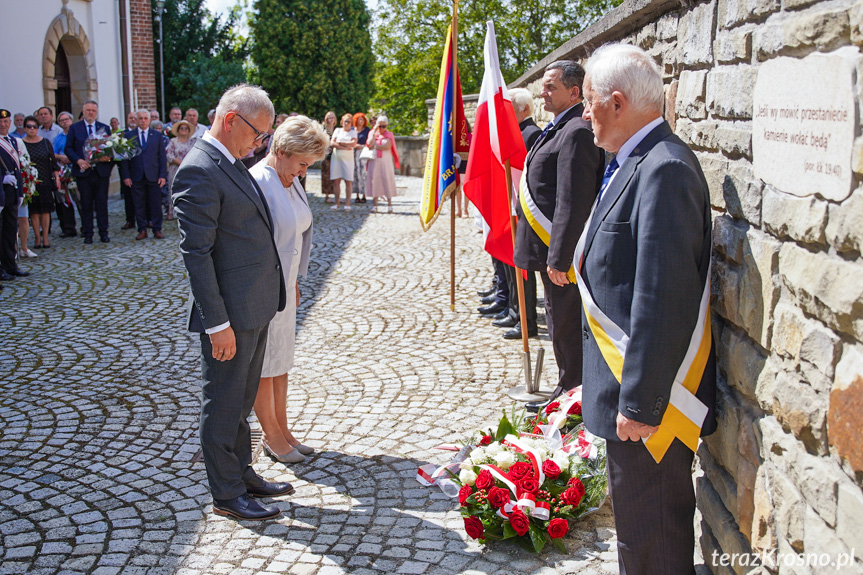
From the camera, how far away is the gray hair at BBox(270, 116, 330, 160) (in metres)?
4.16

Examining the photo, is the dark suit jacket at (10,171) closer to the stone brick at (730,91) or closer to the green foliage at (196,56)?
the stone brick at (730,91)

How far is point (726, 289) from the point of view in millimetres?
2711

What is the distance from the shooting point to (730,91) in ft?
9.17

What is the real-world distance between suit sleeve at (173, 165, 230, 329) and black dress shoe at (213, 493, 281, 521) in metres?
0.89

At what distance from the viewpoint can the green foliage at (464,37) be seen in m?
29.5

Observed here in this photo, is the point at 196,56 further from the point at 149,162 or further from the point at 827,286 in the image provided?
the point at 827,286

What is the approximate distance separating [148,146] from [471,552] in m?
10.4

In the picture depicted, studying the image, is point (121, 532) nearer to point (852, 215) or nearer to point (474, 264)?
point (852, 215)

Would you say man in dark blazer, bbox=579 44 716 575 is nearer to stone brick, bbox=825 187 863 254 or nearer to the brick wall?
stone brick, bbox=825 187 863 254

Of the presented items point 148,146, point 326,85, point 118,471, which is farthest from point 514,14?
A: point 118,471

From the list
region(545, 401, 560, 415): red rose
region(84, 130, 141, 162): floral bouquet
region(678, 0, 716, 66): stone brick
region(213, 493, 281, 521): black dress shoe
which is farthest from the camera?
region(84, 130, 141, 162): floral bouquet

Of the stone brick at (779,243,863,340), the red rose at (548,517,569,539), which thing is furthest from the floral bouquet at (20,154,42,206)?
the stone brick at (779,243,863,340)

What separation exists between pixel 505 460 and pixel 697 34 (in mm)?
2053

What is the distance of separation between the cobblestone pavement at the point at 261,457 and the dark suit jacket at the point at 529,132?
1656mm
